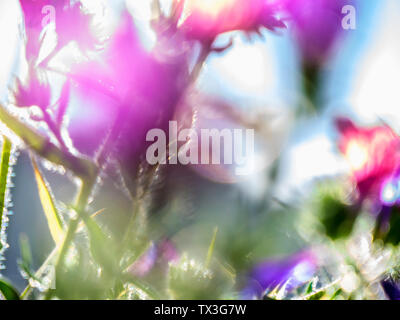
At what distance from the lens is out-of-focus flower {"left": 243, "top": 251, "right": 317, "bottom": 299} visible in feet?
0.66

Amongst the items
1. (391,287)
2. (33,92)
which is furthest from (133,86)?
(391,287)

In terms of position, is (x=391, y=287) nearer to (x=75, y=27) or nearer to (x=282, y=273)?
(x=282, y=273)

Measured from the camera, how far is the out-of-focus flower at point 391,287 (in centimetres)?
23

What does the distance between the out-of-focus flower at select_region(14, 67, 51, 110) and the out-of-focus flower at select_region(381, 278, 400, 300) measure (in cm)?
18

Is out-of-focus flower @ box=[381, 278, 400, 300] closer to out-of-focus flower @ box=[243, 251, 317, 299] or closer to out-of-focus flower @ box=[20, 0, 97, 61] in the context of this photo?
out-of-focus flower @ box=[243, 251, 317, 299]

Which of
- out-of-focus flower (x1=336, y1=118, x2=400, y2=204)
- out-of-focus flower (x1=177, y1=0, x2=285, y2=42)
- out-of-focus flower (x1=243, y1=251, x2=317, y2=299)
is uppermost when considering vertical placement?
out-of-focus flower (x1=177, y1=0, x2=285, y2=42)

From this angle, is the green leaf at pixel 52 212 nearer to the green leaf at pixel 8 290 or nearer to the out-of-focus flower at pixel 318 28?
the green leaf at pixel 8 290

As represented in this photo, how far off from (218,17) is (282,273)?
0.41 ft

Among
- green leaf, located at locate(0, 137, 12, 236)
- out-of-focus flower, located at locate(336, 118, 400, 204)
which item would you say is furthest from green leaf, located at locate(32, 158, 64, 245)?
out-of-focus flower, located at locate(336, 118, 400, 204)

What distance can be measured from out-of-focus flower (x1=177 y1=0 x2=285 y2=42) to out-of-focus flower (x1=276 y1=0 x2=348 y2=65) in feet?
0.10

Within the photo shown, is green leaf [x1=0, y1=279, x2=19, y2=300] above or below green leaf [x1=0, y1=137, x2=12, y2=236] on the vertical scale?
below
